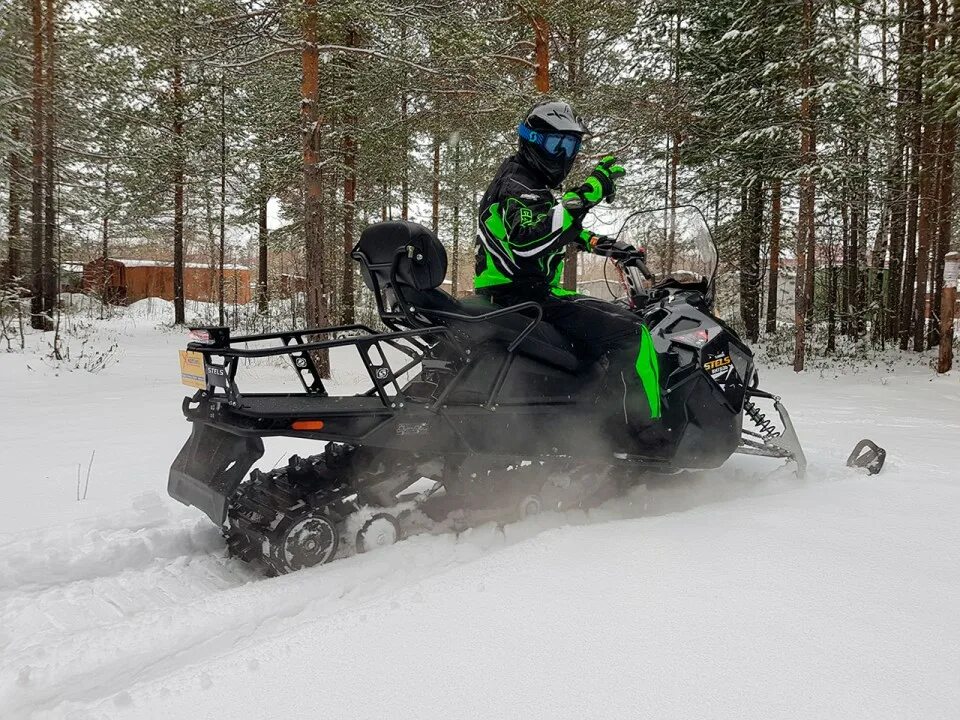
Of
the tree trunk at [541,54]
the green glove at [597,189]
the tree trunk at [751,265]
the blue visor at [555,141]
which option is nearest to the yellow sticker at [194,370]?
the green glove at [597,189]

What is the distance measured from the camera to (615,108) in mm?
12539

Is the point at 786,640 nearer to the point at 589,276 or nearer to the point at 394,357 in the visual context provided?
the point at 589,276

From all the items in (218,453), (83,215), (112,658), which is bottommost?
(112,658)

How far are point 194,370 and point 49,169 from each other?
1647 centimetres

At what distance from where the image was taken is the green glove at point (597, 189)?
2.91 metres

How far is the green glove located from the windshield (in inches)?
29.7

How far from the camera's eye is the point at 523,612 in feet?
6.85

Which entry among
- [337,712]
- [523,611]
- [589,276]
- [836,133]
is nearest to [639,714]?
[523,611]

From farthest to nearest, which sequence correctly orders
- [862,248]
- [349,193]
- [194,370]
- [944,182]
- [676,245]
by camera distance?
[862,248], [349,193], [944,182], [676,245], [194,370]

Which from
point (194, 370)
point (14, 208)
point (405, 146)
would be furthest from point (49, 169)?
point (194, 370)

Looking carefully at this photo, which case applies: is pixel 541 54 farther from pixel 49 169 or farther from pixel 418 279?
pixel 49 169

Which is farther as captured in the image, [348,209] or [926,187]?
[348,209]

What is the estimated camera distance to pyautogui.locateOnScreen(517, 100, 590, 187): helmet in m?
3.08

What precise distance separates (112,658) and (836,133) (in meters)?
14.4
